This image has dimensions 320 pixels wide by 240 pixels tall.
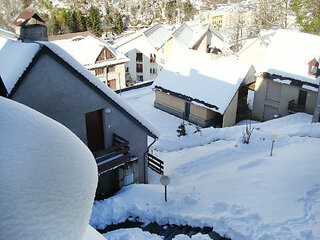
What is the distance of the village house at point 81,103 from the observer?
971 cm

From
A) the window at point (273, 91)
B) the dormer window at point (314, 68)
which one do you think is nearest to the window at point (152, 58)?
the window at point (273, 91)

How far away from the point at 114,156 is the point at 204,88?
1760 cm

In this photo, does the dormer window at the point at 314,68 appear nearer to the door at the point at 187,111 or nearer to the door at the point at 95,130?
the door at the point at 187,111

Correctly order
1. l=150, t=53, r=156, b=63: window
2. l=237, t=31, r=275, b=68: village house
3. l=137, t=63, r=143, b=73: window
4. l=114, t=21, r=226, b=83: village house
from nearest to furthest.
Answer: l=237, t=31, r=275, b=68: village house
l=114, t=21, r=226, b=83: village house
l=150, t=53, r=156, b=63: window
l=137, t=63, r=143, b=73: window

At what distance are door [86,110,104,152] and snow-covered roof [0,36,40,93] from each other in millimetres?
3141

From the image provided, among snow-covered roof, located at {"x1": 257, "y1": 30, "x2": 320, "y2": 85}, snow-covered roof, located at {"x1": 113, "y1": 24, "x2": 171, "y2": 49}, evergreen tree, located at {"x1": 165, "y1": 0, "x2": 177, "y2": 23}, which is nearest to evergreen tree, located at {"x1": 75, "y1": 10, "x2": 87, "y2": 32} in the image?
snow-covered roof, located at {"x1": 113, "y1": 24, "x2": 171, "y2": 49}

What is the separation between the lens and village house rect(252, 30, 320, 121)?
26297 millimetres

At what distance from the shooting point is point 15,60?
9.91 meters

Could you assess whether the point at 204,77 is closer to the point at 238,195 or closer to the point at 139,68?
the point at 238,195

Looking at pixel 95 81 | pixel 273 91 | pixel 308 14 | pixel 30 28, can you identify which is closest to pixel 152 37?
pixel 308 14

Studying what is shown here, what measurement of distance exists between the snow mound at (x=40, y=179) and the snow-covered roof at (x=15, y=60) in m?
7.40

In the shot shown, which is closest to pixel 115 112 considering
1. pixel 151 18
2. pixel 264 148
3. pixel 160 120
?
pixel 264 148

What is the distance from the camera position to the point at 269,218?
29.0 ft

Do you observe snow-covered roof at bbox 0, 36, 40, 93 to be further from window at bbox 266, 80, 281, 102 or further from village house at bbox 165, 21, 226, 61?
village house at bbox 165, 21, 226, 61
